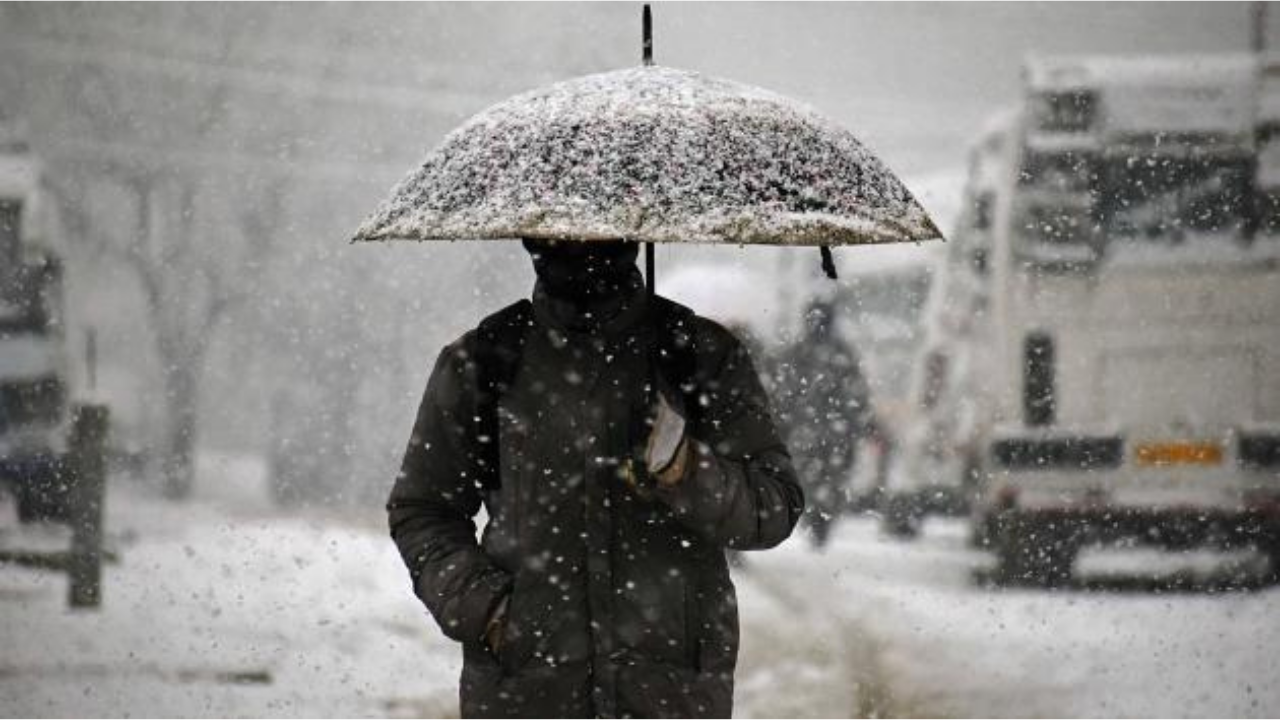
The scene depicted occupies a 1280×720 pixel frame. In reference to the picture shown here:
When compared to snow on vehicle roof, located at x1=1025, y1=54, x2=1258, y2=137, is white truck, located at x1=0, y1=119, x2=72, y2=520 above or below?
below

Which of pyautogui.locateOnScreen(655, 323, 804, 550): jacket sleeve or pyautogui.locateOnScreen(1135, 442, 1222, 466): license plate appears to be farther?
pyautogui.locateOnScreen(1135, 442, 1222, 466): license plate

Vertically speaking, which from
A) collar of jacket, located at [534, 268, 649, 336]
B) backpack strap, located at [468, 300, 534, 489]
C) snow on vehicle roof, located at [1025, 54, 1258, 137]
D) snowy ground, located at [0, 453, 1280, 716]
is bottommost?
snowy ground, located at [0, 453, 1280, 716]

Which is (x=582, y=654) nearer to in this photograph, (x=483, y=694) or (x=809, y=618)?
(x=483, y=694)

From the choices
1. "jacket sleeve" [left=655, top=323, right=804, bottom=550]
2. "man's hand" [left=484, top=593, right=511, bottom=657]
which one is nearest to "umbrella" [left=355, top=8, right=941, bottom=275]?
"jacket sleeve" [left=655, top=323, right=804, bottom=550]

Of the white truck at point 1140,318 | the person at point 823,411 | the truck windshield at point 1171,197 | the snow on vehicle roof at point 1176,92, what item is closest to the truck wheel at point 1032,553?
the white truck at point 1140,318

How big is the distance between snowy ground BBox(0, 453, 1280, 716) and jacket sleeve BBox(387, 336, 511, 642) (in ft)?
11.7

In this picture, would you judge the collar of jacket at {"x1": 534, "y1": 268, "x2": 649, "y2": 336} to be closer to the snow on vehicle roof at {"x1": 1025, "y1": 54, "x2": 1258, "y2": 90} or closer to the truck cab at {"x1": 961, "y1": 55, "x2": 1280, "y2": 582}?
the truck cab at {"x1": 961, "y1": 55, "x2": 1280, "y2": 582}

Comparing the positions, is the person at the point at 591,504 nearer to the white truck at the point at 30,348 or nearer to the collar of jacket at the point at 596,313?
the collar of jacket at the point at 596,313

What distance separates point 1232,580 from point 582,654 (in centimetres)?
696

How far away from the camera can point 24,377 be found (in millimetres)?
11961

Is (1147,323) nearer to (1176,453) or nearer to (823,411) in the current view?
(1176,453)

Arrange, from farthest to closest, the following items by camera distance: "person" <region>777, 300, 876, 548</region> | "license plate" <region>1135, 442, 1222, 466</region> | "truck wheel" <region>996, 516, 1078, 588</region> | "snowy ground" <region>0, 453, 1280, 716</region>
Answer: "person" <region>777, 300, 876, 548</region> < "truck wheel" <region>996, 516, 1078, 588</region> < "license plate" <region>1135, 442, 1222, 466</region> < "snowy ground" <region>0, 453, 1280, 716</region>

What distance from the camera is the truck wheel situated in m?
9.68

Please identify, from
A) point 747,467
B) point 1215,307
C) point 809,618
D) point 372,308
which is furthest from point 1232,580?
point 372,308
